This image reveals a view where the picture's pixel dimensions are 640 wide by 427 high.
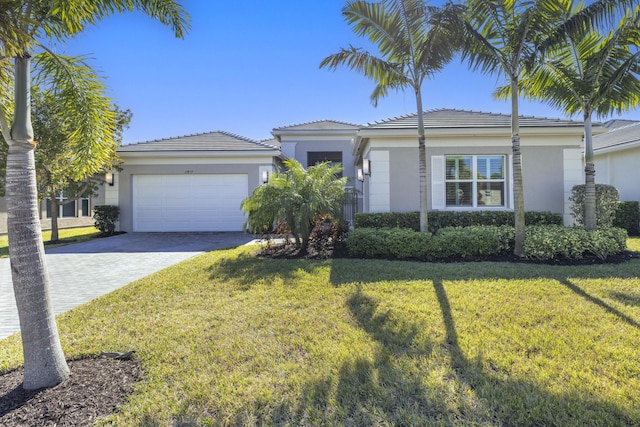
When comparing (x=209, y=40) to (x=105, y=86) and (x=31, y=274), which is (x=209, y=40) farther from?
(x=31, y=274)

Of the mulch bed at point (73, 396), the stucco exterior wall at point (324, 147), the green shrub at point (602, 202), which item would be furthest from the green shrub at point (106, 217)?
the green shrub at point (602, 202)

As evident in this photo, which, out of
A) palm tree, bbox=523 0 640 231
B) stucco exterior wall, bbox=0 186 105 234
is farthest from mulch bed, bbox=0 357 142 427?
stucco exterior wall, bbox=0 186 105 234

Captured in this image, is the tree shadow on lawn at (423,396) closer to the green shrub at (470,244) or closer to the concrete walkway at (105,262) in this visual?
the green shrub at (470,244)

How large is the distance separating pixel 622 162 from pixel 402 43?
13.0 meters

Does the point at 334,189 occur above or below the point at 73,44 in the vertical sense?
below

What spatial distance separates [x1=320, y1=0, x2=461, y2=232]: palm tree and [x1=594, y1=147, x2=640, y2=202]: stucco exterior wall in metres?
11.4

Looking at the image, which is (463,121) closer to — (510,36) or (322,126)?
(510,36)

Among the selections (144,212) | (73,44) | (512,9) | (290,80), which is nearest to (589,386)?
(73,44)

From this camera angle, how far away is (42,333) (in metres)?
2.70

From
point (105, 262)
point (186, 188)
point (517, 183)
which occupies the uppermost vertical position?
point (186, 188)

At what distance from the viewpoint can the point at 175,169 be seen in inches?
541

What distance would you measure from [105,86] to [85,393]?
3374 millimetres

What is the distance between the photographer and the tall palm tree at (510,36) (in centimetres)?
668

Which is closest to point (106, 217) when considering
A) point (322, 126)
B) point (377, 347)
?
point (322, 126)
